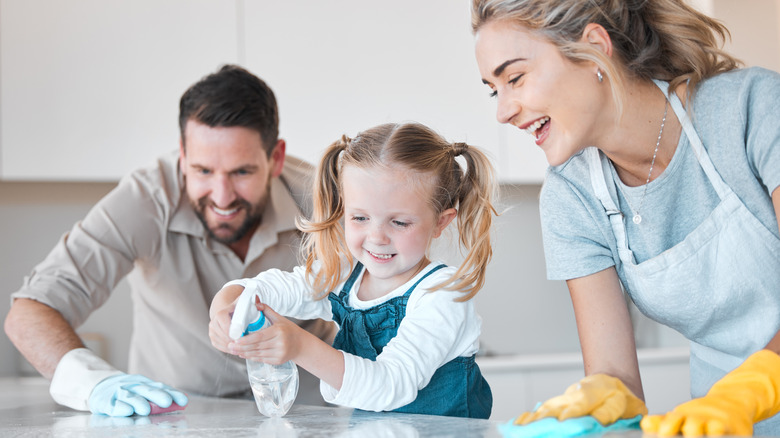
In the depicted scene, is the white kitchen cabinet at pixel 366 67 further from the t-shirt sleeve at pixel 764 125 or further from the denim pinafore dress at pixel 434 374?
the t-shirt sleeve at pixel 764 125

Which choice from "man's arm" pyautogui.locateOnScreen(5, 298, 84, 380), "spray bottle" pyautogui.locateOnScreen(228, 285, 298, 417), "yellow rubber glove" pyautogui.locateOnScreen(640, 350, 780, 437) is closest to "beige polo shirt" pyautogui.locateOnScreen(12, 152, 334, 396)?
"man's arm" pyautogui.locateOnScreen(5, 298, 84, 380)

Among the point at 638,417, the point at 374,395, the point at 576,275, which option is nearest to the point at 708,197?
the point at 576,275

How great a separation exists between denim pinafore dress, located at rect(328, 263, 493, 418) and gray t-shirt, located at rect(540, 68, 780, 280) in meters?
0.22

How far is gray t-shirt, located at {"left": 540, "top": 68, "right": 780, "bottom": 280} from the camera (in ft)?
3.47

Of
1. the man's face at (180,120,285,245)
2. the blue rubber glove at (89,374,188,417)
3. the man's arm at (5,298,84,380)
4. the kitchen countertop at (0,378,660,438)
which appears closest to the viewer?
the kitchen countertop at (0,378,660,438)

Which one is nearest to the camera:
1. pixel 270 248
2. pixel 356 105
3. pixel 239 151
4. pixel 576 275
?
pixel 576 275

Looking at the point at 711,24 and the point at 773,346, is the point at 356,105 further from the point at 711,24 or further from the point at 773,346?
the point at 773,346

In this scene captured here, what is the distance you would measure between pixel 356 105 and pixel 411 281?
150 cm

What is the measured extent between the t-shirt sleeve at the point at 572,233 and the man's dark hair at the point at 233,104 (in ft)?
2.55

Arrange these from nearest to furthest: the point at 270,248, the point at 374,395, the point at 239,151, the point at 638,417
A: the point at 638,417 < the point at 374,395 < the point at 239,151 < the point at 270,248

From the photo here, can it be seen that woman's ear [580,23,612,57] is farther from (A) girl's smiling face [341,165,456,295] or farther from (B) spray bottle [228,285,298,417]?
(B) spray bottle [228,285,298,417]

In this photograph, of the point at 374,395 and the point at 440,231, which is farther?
the point at 440,231

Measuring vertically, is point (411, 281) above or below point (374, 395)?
above

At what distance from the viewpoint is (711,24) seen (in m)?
1.19
